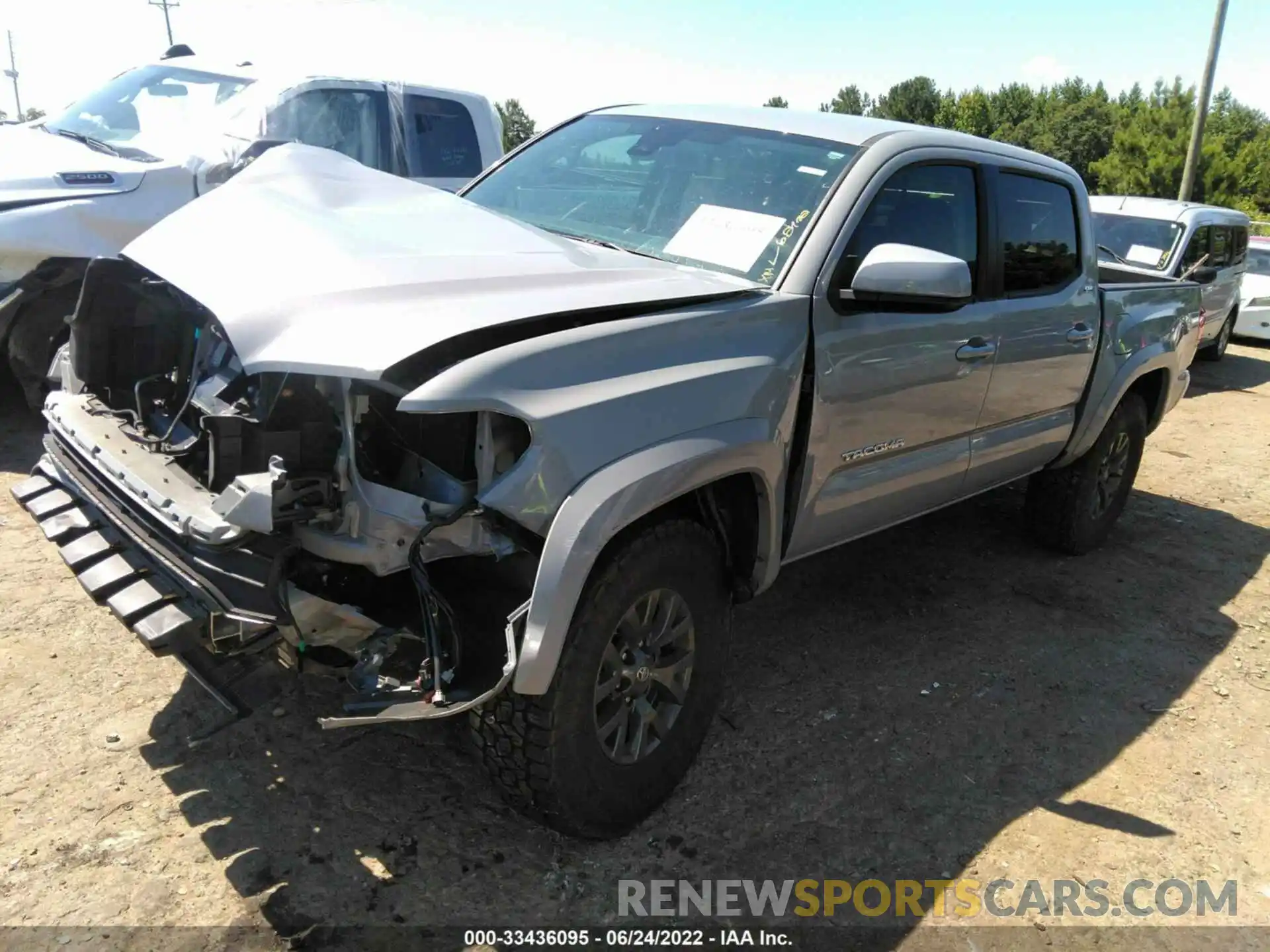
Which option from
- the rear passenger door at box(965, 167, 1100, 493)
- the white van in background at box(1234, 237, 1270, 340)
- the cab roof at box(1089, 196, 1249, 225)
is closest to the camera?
the rear passenger door at box(965, 167, 1100, 493)

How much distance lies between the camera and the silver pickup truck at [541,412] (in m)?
2.31

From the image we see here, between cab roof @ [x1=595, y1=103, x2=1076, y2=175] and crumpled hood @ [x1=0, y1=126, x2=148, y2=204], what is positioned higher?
cab roof @ [x1=595, y1=103, x2=1076, y2=175]

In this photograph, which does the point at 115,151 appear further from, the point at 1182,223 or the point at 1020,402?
the point at 1182,223

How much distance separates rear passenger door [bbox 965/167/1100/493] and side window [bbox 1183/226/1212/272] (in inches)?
262

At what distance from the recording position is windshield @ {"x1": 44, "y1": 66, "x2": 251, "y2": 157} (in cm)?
639

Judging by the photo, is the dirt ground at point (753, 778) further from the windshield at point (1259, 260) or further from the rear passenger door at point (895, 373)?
the windshield at point (1259, 260)

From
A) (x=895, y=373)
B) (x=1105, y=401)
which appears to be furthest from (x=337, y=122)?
(x=1105, y=401)

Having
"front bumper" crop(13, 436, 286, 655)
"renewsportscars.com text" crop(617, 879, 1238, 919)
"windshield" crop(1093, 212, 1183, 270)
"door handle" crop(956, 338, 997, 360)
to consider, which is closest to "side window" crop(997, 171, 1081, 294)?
"door handle" crop(956, 338, 997, 360)

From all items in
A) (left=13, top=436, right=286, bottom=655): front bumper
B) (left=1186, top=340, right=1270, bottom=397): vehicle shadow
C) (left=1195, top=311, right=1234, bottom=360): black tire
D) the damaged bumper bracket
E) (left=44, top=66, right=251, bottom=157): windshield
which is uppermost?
(left=44, top=66, right=251, bottom=157): windshield

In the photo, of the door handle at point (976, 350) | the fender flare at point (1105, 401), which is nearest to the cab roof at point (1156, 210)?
the fender flare at point (1105, 401)

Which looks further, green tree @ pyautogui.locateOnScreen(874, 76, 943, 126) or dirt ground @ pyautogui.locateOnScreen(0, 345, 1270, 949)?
green tree @ pyautogui.locateOnScreen(874, 76, 943, 126)

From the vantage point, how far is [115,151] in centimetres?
597

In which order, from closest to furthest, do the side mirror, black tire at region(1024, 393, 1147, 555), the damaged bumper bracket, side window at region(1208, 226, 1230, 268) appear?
1. the damaged bumper bracket
2. the side mirror
3. black tire at region(1024, 393, 1147, 555)
4. side window at region(1208, 226, 1230, 268)

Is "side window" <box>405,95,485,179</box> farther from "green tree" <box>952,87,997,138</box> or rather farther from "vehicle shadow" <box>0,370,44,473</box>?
"green tree" <box>952,87,997,138</box>
